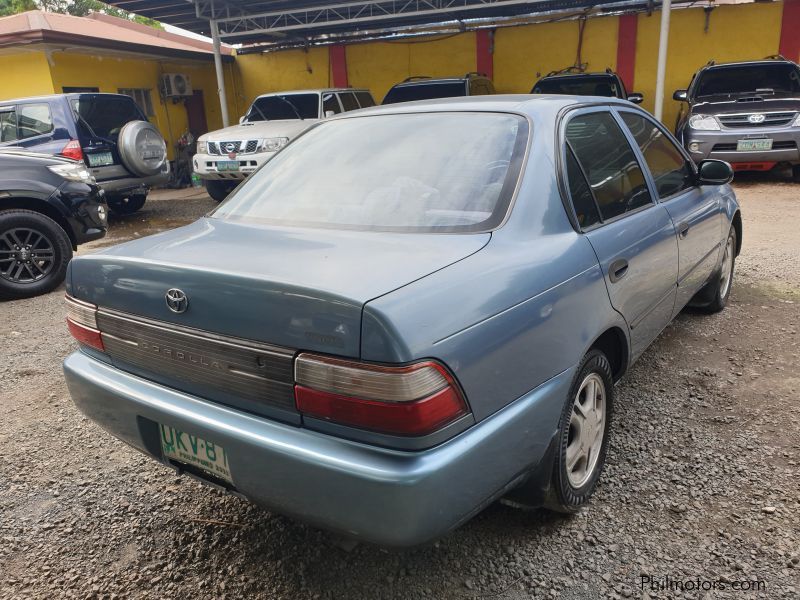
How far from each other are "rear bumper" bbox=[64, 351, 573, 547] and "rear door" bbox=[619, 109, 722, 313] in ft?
4.97

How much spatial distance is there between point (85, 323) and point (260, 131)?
7.23 m

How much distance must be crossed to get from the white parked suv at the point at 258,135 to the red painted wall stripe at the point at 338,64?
5542 millimetres

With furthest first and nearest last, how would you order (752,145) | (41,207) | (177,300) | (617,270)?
1. (752,145)
2. (41,207)
3. (617,270)
4. (177,300)

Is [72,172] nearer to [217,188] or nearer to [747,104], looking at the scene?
[217,188]

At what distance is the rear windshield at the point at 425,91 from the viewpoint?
10.7 metres

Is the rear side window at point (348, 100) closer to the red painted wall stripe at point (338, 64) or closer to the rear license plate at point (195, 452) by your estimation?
the red painted wall stripe at point (338, 64)

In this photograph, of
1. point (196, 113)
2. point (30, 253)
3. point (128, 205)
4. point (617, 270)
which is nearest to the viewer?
point (617, 270)

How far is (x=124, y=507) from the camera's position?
2.54m

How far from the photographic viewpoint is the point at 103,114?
336 inches

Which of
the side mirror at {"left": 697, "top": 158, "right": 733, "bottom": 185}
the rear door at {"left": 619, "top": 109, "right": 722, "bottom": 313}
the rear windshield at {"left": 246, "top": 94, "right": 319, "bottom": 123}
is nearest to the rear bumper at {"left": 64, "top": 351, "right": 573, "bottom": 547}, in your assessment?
the rear door at {"left": 619, "top": 109, "right": 722, "bottom": 313}

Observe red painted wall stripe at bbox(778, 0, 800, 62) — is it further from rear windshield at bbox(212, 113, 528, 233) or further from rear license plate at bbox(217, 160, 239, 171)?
rear windshield at bbox(212, 113, 528, 233)

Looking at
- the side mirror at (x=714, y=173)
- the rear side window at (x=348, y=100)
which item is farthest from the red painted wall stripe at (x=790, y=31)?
the side mirror at (x=714, y=173)

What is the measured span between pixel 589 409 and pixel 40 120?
830 centimetres

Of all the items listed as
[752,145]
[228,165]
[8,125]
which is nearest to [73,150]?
[8,125]
